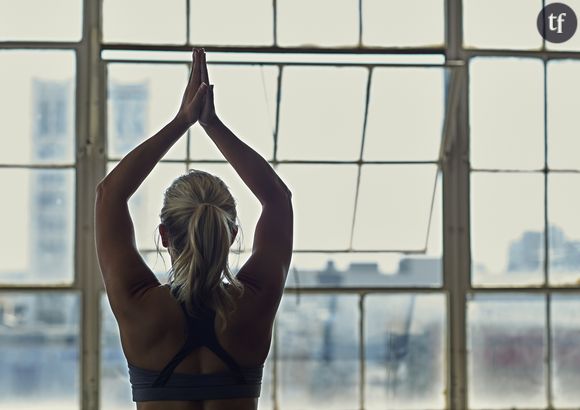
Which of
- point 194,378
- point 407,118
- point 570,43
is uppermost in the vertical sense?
point 570,43

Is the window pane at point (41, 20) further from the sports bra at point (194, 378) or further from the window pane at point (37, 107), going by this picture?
the sports bra at point (194, 378)

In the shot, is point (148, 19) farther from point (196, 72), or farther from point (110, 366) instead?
point (196, 72)

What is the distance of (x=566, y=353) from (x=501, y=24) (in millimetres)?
1439

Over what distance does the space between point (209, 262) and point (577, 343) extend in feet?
9.36

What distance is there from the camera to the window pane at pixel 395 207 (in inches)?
165

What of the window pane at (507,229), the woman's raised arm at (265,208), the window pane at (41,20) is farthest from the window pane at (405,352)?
the woman's raised arm at (265,208)

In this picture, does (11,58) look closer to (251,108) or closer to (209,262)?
(251,108)

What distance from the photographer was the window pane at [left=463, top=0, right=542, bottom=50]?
4.20 m

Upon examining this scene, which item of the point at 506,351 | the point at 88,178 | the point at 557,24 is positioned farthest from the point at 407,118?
the point at 88,178

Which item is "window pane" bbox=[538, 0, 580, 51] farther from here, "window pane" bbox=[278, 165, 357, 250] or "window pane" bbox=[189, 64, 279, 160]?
"window pane" bbox=[189, 64, 279, 160]

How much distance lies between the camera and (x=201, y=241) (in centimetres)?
187

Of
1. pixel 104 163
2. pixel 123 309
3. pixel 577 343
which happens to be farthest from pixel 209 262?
pixel 577 343

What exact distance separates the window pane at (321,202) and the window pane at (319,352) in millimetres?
243

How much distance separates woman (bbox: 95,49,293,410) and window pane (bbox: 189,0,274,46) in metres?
2.20
